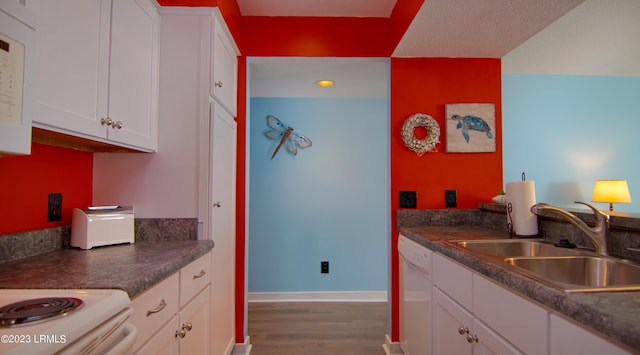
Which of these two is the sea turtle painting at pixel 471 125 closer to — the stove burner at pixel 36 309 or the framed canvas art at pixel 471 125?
the framed canvas art at pixel 471 125

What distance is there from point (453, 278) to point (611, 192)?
2.56 meters

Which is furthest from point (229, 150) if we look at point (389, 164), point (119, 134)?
point (389, 164)

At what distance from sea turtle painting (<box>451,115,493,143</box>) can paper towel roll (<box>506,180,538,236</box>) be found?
643mm

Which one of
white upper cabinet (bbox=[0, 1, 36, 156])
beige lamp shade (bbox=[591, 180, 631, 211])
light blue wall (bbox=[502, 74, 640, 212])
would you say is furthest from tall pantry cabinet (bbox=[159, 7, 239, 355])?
beige lamp shade (bbox=[591, 180, 631, 211])

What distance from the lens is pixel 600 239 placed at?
115 centimetres

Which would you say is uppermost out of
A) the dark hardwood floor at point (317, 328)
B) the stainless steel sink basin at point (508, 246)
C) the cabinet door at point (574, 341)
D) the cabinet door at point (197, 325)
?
the stainless steel sink basin at point (508, 246)

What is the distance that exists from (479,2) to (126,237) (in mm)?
2082

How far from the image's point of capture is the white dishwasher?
156 cm

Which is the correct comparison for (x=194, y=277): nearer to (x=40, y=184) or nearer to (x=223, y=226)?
(x=223, y=226)

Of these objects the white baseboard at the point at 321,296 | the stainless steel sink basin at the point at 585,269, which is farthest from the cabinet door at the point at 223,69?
the white baseboard at the point at 321,296

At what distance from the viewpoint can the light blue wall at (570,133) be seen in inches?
117

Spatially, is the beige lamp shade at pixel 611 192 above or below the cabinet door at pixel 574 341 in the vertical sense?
above

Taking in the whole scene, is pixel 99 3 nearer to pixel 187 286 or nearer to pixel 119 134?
pixel 119 134

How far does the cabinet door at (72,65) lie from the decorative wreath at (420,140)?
1.74m
